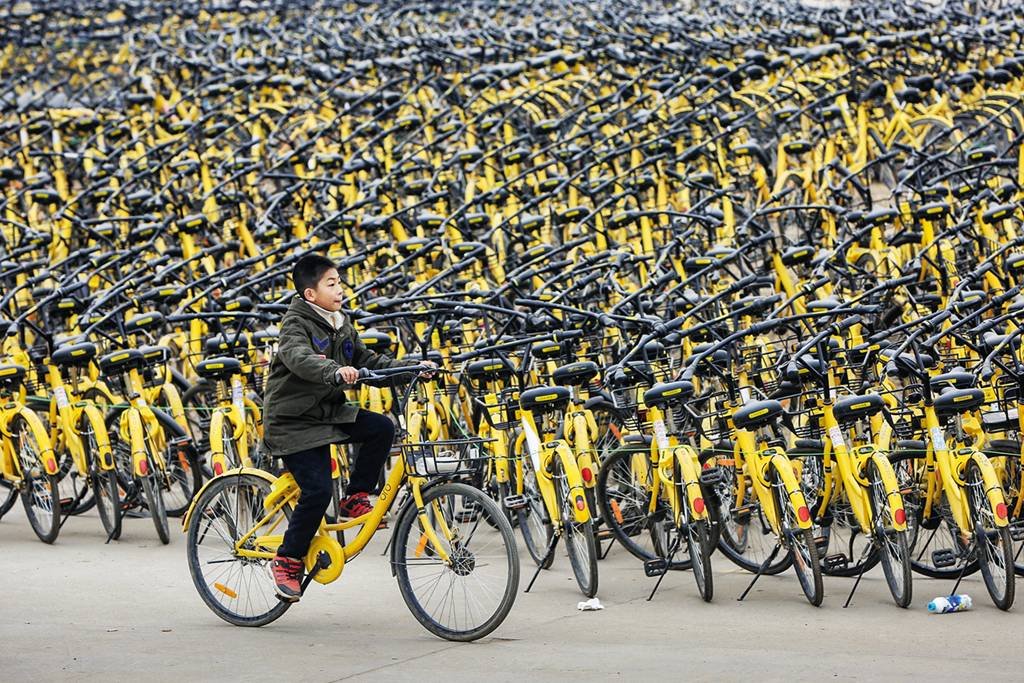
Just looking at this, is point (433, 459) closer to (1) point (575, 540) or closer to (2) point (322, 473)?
(2) point (322, 473)

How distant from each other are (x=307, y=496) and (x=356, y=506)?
27 cm

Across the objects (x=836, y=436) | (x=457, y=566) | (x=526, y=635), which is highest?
(x=836, y=436)

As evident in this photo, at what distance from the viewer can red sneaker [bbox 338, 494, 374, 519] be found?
679cm

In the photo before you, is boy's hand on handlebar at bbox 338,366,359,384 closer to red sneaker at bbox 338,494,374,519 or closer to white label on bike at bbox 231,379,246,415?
red sneaker at bbox 338,494,374,519

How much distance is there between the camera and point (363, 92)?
17.8 m

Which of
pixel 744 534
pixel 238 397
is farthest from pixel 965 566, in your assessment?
pixel 238 397

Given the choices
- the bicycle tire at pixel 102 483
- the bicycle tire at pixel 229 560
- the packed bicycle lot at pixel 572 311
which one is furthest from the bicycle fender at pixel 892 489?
the bicycle tire at pixel 102 483

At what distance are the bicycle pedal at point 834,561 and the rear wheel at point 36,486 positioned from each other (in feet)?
13.6

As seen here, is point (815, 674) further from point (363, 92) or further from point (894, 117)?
point (363, 92)

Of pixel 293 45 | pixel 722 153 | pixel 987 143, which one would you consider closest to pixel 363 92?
pixel 293 45

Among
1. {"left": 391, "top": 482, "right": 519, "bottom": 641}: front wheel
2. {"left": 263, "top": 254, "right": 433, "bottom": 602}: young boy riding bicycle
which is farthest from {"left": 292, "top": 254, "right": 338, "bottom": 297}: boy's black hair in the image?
{"left": 391, "top": 482, "right": 519, "bottom": 641}: front wheel

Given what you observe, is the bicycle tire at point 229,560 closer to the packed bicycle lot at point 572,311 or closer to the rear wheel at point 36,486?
the packed bicycle lot at point 572,311

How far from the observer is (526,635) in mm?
6719

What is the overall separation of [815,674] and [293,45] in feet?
52.8
